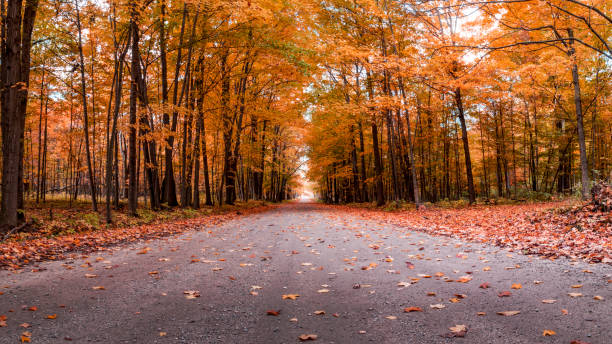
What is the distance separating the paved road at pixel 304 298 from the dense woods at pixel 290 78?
4664 mm

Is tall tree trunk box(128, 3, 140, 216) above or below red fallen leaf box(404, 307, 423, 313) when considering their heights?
above

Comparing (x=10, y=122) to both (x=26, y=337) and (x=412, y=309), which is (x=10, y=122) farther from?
(x=412, y=309)

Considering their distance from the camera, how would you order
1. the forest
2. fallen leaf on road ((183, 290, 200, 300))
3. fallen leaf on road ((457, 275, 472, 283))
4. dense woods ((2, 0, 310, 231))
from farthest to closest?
dense woods ((2, 0, 310, 231)), fallen leaf on road ((457, 275, 472, 283)), fallen leaf on road ((183, 290, 200, 300)), the forest

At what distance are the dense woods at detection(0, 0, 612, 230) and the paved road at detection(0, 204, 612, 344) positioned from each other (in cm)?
466

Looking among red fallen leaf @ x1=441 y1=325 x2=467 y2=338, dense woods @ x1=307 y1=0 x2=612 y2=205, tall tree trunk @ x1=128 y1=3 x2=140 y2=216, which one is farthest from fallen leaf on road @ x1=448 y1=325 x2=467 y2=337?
tall tree trunk @ x1=128 y1=3 x2=140 y2=216

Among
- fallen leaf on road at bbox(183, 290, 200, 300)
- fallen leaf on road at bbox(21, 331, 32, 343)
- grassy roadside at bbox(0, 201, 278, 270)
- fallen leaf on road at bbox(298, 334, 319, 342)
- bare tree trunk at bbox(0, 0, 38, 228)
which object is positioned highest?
bare tree trunk at bbox(0, 0, 38, 228)

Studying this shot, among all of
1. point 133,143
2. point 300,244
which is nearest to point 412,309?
point 300,244

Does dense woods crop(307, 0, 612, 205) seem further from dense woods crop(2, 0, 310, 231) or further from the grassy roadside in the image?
the grassy roadside

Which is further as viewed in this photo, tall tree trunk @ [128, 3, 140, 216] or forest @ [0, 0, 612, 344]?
tall tree trunk @ [128, 3, 140, 216]

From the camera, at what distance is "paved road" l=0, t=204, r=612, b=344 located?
9.62ft

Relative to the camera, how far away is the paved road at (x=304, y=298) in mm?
2932

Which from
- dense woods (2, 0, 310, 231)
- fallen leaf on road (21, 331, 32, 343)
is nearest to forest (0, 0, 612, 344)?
fallen leaf on road (21, 331, 32, 343)

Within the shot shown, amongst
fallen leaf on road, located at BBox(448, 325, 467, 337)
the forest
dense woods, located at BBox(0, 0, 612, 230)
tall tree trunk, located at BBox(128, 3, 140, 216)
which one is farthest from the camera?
tall tree trunk, located at BBox(128, 3, 140, 216)

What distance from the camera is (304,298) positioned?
3910 mm
